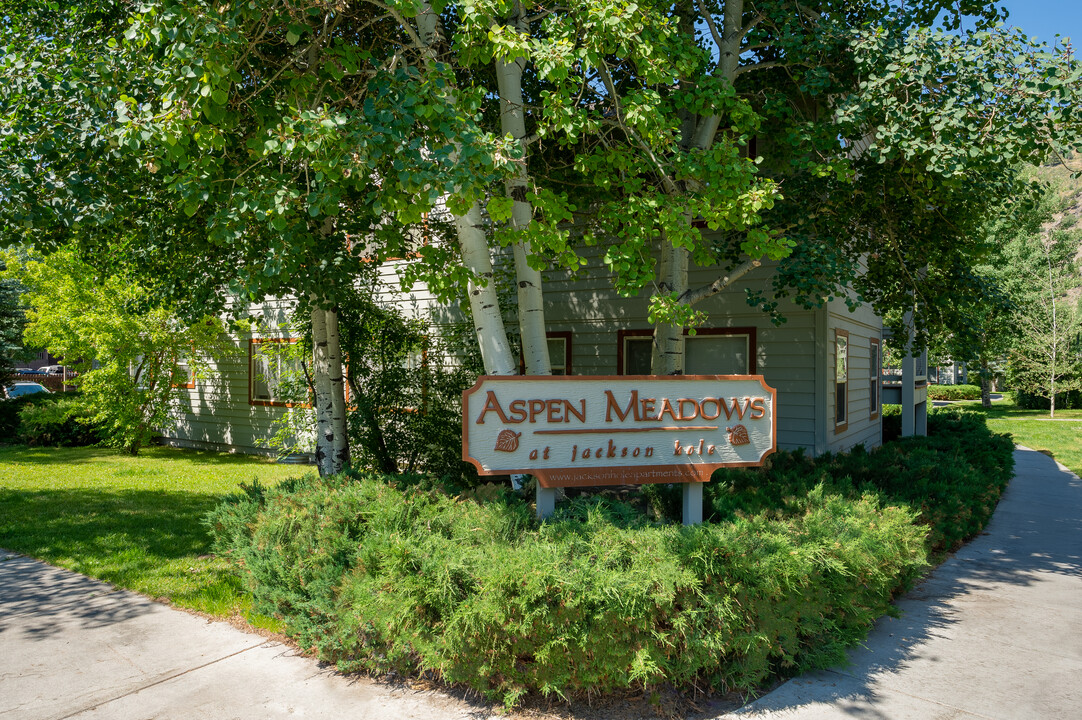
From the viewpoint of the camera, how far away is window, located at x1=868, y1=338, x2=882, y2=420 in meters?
13.8

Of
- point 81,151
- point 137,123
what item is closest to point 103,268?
point 81,151

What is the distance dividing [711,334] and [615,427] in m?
5.46

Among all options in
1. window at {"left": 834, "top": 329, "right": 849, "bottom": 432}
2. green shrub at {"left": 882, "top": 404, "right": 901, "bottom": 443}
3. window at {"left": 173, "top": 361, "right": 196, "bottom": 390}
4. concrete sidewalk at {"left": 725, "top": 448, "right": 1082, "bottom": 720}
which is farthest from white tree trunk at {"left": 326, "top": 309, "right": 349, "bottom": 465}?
green shrub at {"left": 882, "top": 404, "right": 901, "bottom": 443}

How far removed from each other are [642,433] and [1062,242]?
35.8 metres

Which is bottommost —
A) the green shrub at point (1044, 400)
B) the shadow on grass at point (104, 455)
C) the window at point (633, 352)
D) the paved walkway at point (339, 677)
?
the paved walkway at point (339, 677)

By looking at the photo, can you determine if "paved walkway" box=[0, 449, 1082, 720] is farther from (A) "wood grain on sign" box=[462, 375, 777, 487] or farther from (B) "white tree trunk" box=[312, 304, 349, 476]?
(B) "white tree trunk" box=[312, 304, 349, 476]

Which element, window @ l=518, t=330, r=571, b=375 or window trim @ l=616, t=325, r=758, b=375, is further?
window @ l=518, t=330, r=571, b=375

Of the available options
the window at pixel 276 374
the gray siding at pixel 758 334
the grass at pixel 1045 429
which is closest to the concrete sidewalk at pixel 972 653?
the gray siding at pixel 758 334

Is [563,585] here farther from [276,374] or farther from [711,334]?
[276,374]

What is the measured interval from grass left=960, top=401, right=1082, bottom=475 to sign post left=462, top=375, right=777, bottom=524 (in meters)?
12.0

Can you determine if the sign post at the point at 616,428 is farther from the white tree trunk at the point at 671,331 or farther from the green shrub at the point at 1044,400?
the green shrub at the point at 1044,400

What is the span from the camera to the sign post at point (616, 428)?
4848mm

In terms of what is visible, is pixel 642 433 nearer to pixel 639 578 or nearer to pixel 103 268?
pixel 639 578

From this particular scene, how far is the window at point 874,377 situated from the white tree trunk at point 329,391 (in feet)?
33.8
